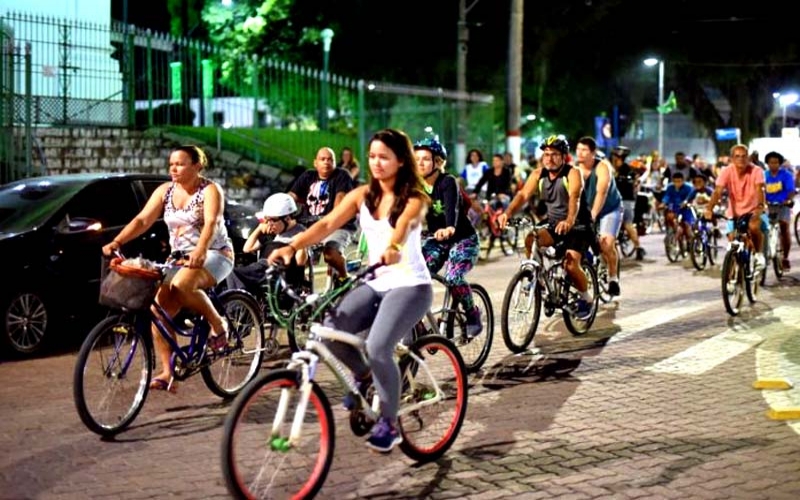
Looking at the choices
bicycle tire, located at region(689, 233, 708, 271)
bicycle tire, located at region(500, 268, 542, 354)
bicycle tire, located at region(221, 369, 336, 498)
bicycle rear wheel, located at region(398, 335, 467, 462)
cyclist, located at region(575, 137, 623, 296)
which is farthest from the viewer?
bicycle tire, located at region(689, 233, 708, 271)

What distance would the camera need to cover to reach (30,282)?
933 centimetres

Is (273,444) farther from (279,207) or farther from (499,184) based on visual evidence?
(499,184)

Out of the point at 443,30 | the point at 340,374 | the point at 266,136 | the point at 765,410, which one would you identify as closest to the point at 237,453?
the point at 340,374

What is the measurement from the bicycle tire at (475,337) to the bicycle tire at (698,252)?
784cm

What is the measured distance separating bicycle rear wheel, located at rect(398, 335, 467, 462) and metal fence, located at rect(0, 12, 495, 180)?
39.1ft

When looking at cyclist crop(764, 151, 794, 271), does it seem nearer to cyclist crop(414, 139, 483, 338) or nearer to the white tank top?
cyclist crop(414, 139, 483, 338)

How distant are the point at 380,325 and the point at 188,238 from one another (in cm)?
234

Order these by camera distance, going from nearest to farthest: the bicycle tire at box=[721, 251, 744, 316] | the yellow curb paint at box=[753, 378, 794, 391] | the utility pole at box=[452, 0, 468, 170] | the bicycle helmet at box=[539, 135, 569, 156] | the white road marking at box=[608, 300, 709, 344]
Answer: the yellow curb paint at box=[753, 378, 794, 391] → the bicycle helmet at box=[539, 135, 569, 156] → the white road marking at box=[608, 300, 709, 344] → the bicycle tire at box=[721, 251, 744, 316] → the utility pole at box=[452, 0, 468, 170]

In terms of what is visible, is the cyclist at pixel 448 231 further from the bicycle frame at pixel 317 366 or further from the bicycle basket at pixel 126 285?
the bicycle frame at pixel 317 366

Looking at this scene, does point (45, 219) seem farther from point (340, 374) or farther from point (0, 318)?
point (340, 374)

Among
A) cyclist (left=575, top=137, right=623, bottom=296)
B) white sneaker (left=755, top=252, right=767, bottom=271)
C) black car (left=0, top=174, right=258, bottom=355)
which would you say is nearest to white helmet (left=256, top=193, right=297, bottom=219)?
black car (left=0, top=174, right=258, bottom=355)

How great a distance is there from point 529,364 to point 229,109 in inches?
682

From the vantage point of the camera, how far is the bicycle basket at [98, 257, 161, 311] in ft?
21.8

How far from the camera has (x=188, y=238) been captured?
7352 mm
